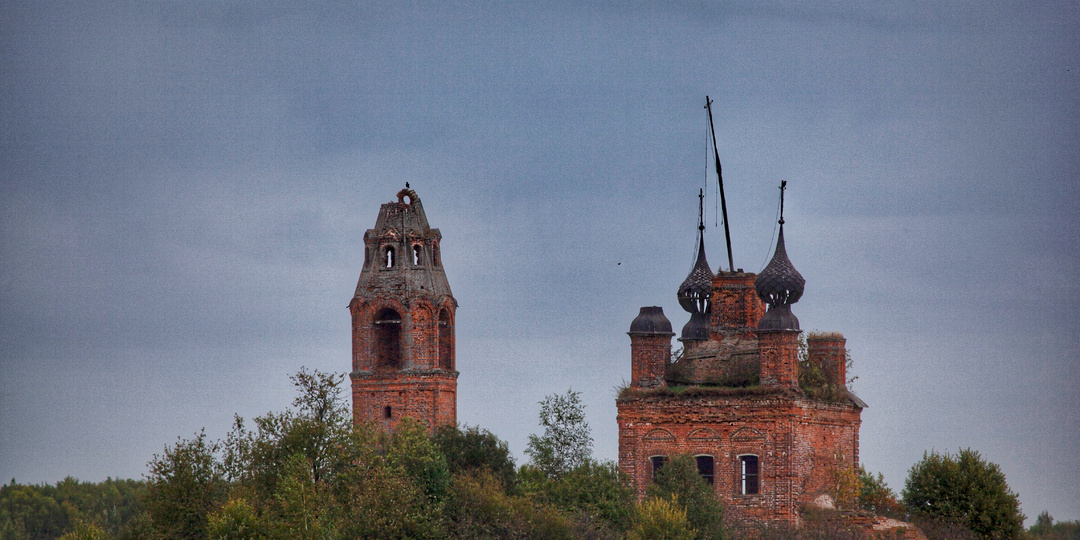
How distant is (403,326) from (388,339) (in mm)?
1305

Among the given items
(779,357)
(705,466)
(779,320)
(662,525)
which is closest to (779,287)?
(779,320)

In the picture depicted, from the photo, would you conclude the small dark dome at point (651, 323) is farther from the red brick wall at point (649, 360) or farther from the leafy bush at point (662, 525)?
the leafy bush at point (662, 525)

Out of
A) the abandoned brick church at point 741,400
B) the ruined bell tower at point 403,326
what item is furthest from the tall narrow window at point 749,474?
the ruined bell tower at point 403,326

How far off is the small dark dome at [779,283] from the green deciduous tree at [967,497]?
5671 millimetres

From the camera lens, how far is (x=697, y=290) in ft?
144

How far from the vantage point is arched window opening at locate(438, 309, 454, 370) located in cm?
4769

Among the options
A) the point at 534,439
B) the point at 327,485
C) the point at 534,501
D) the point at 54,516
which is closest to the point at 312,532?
the point at 327,485

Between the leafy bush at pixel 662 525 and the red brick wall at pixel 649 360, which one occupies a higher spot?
the red brick wall at pixel 649 360

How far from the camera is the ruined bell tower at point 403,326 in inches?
1839

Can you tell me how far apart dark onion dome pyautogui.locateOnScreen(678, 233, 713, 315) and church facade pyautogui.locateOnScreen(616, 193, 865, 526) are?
1.35m

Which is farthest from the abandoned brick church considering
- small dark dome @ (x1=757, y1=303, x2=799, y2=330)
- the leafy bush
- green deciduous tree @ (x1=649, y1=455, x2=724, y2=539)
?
the leafy bush

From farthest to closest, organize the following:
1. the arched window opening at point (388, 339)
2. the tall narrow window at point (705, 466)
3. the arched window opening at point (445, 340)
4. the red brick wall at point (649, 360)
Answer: the arched window opening at point (445, 340) < the arched window opening at point (388, 339) < the red brick wall at point (649, 360) < the tall narrow window at point (705, 466)

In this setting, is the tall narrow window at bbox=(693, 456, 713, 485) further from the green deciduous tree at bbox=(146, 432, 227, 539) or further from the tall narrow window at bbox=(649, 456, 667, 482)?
the green deciduous tree at bbox=(146, 432, 227, 539)

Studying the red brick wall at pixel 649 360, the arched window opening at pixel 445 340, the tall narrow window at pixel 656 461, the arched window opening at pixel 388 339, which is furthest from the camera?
the arched window opening at pixel 445 340
